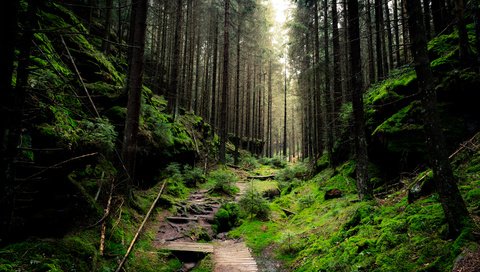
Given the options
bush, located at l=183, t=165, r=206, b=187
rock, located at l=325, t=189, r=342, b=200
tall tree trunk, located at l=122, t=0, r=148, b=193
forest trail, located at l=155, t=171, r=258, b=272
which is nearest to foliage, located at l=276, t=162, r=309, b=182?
bush, located at l=183, t=165, r=206, b=187

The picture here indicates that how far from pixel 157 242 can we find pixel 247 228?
11.4ft

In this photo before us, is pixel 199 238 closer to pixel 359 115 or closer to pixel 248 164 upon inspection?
pixel 359 115

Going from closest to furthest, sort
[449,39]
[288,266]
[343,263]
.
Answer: [343,263] < [288,266] < [449,39]

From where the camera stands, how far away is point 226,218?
10391 mm

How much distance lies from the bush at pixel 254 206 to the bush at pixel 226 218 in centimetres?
40

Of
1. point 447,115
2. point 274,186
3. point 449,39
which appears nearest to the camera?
point 447,115

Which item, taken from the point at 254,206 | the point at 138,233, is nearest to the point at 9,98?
the point at 138,233

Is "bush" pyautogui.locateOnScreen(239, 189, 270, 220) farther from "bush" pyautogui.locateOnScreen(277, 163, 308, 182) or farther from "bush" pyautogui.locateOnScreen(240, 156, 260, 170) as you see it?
"bush" pyautogui.locateOnScreen(240, 156, 260, 170)

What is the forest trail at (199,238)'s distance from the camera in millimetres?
6895

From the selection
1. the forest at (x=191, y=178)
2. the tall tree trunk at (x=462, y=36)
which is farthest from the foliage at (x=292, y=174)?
the tall tree trunk at (x=462, y=36)

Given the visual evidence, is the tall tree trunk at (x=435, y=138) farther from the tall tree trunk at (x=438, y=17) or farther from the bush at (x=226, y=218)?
the tall tree trunk at (x=438, y=17)

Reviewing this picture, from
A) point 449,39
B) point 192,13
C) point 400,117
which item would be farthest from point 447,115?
point 192,13

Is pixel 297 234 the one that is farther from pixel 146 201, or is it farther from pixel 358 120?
pixel 146 201

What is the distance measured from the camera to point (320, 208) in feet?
32.9
